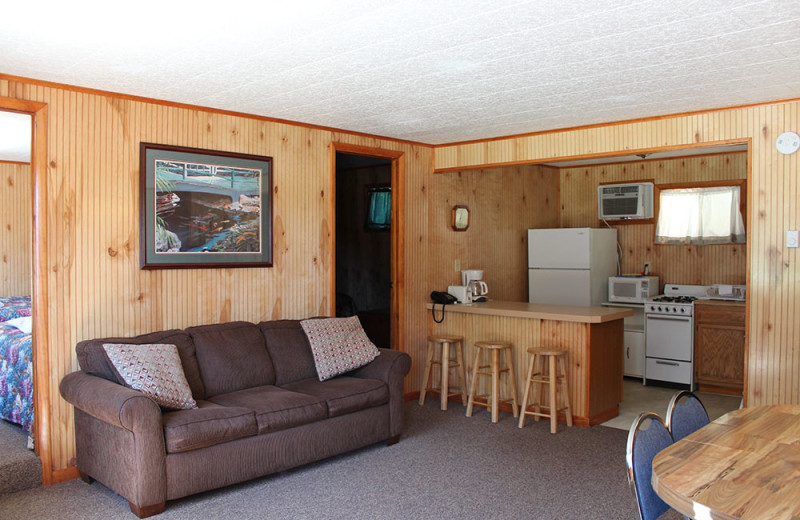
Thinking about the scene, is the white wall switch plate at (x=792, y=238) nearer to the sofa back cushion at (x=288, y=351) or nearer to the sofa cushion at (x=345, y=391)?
the sofa cushion at (x=345, y=391)

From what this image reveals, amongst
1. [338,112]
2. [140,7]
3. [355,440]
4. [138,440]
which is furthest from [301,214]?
[140,7]

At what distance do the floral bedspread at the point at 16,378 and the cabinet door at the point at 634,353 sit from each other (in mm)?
5141

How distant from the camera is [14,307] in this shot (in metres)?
5.47

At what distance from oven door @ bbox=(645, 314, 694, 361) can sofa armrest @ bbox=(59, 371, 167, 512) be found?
4.68 metres

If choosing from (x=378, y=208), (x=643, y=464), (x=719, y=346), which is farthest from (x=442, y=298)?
(x=643, y=464)

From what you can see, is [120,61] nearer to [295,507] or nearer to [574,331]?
[295,507]

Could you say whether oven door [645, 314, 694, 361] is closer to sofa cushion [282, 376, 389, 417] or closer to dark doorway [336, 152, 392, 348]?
dark doorway [336, 152, 392, 348]

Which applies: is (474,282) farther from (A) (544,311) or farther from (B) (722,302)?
(B) (722,302)

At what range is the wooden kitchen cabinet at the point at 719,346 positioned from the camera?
5.83 metres

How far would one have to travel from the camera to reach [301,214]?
4.94m

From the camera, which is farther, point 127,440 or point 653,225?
point 653,225

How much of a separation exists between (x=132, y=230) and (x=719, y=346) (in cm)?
501

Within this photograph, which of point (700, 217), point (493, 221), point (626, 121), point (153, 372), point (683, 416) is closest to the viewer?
point (683, 416)

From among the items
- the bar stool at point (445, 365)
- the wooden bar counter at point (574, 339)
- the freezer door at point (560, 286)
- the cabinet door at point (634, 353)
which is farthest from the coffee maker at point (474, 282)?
the cabinet door at point (634, 353)
